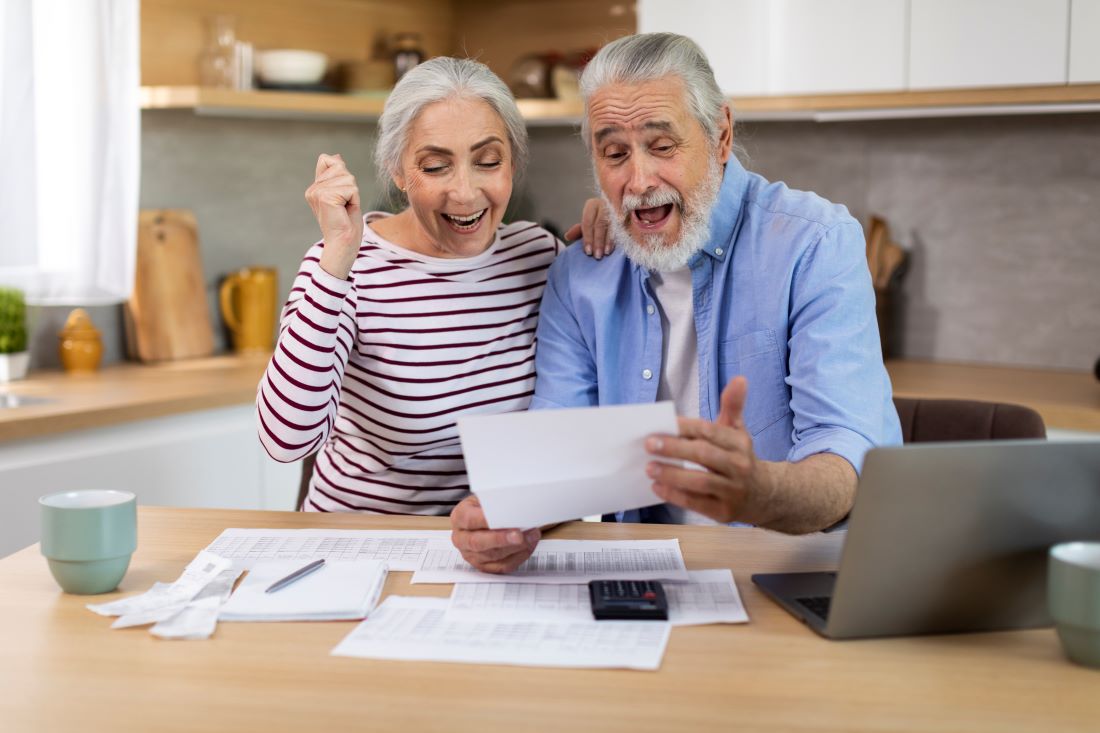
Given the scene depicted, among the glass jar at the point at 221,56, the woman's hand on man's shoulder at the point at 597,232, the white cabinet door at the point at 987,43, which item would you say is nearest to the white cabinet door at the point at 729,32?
the white cabinet door at the point at 987,43

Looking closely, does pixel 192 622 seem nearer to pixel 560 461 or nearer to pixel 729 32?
pixel 560 461

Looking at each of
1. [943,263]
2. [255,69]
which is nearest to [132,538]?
[255,69]

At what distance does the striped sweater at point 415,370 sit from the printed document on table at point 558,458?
665 mm

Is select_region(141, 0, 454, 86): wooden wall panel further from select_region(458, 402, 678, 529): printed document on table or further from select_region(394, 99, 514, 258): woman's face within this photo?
select_region(458, 402, 678, 529): printed document on table

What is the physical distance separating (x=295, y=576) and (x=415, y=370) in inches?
23.6

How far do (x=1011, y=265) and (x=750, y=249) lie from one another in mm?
1713

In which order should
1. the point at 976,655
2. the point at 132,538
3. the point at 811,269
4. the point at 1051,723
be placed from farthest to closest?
the point at 811,269 < the point at 132,538 < the point at 976,655 < the point at 1051,723

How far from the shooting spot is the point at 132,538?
1.32m

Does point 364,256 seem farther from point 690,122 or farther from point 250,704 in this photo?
point 250,704

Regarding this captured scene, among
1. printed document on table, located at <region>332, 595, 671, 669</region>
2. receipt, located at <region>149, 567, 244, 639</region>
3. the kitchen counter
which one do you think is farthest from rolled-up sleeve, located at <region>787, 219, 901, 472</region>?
the kitchen counter

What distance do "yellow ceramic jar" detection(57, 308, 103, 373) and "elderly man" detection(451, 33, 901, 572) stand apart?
153cm

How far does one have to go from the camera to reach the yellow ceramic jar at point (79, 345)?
2936 millimetres

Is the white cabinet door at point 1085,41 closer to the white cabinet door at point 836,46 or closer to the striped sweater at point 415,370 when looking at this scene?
the white cabinet door at point 836,46

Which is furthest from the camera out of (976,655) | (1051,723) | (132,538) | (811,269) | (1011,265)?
(1011,265)
